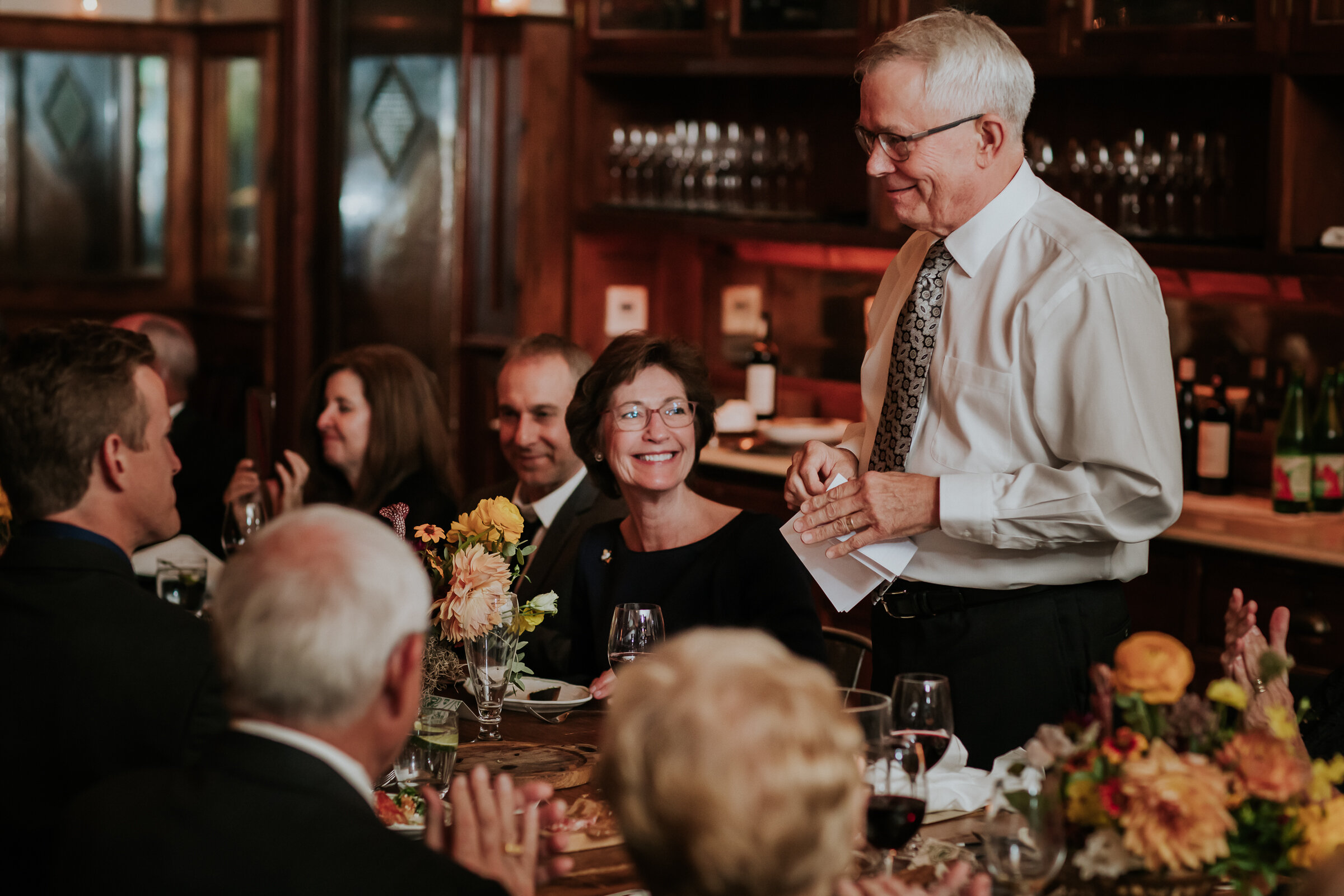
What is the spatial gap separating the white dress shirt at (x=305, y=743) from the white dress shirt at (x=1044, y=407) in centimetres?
112

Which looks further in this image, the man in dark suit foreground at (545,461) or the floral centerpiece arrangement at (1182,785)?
the man in dark suit foreground at (545,461)

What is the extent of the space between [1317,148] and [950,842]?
105 inches

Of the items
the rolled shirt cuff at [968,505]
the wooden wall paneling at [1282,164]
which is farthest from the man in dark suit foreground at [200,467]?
the wooden wall paneling at [1282,164]

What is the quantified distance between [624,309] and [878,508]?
11.0 ft

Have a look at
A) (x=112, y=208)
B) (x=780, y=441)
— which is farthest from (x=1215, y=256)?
(x=112, y=208)

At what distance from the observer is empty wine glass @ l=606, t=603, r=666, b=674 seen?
216cm

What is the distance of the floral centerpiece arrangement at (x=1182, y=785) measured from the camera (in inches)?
53.9

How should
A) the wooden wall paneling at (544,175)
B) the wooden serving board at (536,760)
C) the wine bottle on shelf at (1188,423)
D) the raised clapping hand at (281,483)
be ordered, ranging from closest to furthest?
1. the wooden serving board at (536,760)
2. the raised clapping hand at (281,483)
3. the wine bottle on shelf at (1188,423)
4. the wooden wall paneling at (544,175)

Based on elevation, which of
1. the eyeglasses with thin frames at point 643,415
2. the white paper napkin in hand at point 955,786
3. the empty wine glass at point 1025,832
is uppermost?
the eyeglasses with thin frames at point 643,415

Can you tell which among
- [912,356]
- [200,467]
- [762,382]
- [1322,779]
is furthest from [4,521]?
[762,382]

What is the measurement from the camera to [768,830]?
1085 mm

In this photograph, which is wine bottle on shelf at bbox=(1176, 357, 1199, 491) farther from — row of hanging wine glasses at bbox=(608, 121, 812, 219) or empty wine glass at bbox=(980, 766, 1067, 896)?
empty wine glass at bbox=(980, 766, 1067, 896)

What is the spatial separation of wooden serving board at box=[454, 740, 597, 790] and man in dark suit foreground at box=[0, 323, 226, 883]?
0.41 meters

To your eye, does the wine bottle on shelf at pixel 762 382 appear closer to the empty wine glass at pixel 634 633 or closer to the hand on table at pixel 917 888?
the empty wine glass at pixel 634 633
